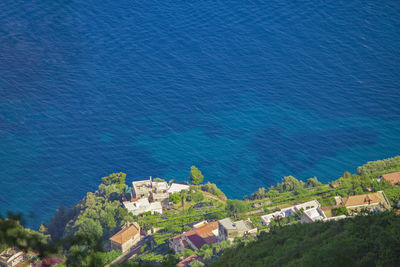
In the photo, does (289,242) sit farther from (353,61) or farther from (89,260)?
(353,61)

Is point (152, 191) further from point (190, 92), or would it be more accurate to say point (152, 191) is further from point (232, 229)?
point (190, 92)

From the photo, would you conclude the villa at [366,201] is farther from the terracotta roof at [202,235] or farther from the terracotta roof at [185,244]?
the terracotta roof at [185,244]

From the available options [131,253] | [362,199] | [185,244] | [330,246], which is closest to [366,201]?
[362,199]

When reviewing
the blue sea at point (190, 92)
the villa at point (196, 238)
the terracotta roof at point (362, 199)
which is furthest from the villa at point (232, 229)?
the blue sea at point (190, 92)

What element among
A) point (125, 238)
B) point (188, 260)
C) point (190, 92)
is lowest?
point (188, 260)

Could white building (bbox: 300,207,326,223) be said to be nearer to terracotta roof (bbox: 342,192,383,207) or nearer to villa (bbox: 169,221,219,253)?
terracotta roof (bbox: 342,192,383,207)

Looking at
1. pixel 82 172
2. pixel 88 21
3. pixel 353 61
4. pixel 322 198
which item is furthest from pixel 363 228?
pixel 88 21
